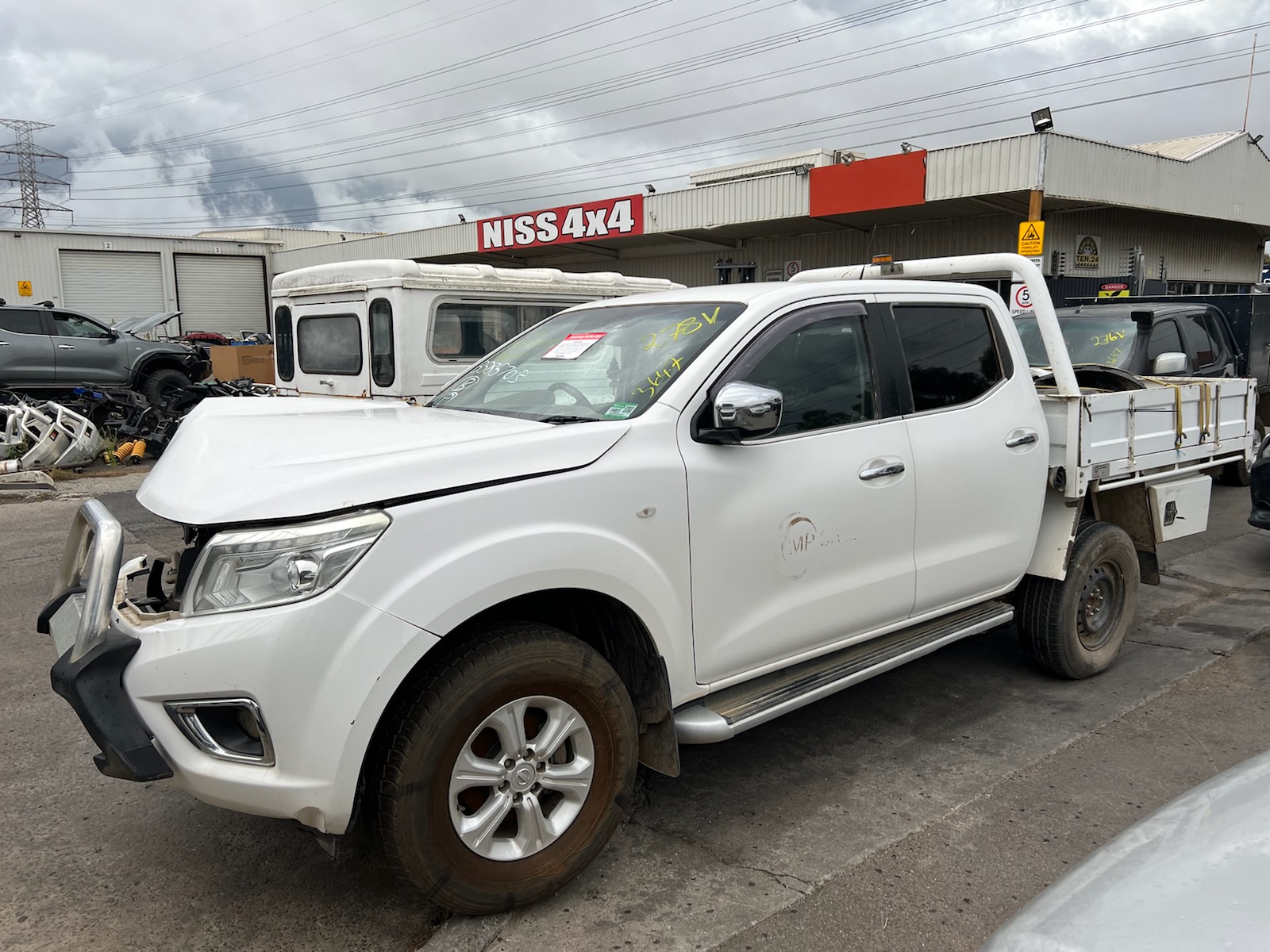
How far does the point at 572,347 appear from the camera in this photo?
3805 mm

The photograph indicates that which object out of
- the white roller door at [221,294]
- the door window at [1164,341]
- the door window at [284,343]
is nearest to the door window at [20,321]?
the door window at [284,343]

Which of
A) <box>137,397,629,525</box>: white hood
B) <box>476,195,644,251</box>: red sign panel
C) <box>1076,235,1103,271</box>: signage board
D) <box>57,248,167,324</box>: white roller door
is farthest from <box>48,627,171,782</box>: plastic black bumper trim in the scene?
<box>57,248,167,324</box>: white roller door

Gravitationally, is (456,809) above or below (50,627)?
below

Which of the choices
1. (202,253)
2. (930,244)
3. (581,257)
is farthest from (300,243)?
(930,244)

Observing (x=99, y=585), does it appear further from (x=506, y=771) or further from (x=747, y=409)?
(x=747, y=409)

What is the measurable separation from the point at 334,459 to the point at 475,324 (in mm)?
8240

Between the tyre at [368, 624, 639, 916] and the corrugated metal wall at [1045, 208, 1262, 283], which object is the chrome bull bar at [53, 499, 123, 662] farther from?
the corrugated metal wall at [1045, 208, 1262, 283]

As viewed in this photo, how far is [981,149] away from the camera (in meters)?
16.1

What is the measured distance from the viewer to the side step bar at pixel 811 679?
3109 mm

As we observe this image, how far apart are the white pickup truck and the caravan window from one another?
633 cm

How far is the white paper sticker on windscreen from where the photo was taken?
372cm

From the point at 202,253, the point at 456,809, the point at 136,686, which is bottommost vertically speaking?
the point at 456,809

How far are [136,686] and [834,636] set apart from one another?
2.35 meters

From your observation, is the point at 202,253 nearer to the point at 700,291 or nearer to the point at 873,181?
the point at 873,181
